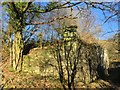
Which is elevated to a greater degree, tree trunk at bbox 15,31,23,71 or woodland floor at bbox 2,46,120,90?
tree trunk at bbox 15,31,23,71

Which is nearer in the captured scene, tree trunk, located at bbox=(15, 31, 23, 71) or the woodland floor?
the woodland floor

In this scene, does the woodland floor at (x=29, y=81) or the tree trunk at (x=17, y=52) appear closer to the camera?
the woodland floor at (x=29, y=81)

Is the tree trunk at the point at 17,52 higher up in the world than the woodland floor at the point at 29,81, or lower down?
higher up

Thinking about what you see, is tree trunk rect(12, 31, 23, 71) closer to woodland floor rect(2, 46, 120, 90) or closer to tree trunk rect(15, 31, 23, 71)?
tree trunk rect(15, 31, 23, 71)

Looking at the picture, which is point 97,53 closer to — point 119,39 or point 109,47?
point 109,47

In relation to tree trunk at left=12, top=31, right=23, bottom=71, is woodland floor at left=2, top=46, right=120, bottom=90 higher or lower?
lower

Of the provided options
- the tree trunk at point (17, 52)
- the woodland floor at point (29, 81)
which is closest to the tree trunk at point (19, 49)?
the tree trunk at point (17, 52)

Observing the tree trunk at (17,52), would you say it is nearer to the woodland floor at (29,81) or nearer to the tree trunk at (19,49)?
the tree trunk at (19,49)

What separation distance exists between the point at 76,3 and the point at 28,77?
218 centimetres

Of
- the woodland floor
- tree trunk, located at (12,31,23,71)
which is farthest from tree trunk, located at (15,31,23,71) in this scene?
the woodland floor

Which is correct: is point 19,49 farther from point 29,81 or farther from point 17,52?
point 29,81

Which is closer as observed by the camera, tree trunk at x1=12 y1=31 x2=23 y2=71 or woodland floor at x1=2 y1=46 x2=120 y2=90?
woodland floor at x1=2 y1=46 x2=120 y2=90

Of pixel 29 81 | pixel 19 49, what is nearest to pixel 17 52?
pixel 19 49

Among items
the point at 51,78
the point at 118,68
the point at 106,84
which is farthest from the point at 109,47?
the point at 51,78
